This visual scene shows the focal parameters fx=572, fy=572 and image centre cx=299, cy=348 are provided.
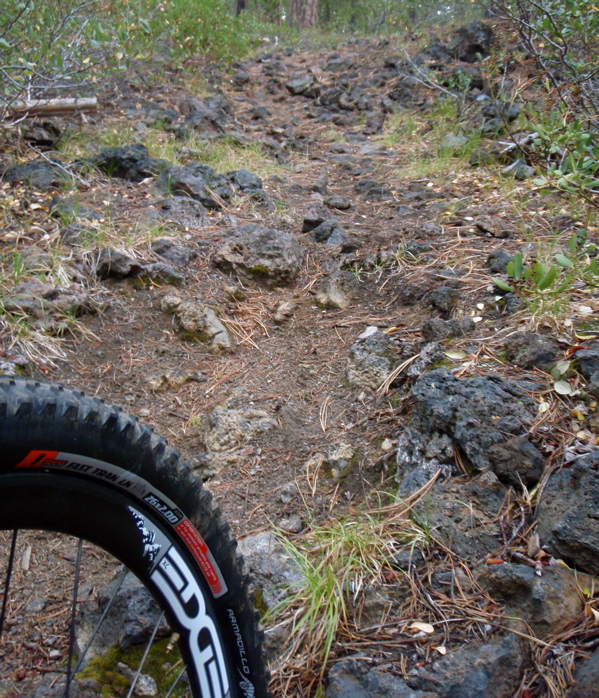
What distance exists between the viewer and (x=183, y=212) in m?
3.97

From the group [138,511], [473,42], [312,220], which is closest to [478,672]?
[138,511]

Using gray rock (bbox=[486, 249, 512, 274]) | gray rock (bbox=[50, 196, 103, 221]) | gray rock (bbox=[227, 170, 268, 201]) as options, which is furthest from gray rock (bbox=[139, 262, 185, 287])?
gray rock (bbox=[486, 249, 512, 274])

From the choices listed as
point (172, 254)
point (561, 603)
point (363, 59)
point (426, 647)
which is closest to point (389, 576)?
point (426, 647)

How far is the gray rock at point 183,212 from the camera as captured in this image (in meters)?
3.90

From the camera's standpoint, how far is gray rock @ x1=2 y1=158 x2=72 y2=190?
13.1 ft

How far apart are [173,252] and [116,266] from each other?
0.38m

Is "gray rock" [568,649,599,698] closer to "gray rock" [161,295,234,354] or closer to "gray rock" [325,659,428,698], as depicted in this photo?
"gray rock" [325,659,428,698]

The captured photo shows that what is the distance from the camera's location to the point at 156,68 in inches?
278

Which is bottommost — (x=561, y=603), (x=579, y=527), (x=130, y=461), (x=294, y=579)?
(x=294, y=579)

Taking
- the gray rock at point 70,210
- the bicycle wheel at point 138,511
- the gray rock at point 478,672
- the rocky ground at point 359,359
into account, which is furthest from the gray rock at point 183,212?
the gray rock at point 478,672

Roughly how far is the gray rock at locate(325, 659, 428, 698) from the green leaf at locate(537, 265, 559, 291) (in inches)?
63.9

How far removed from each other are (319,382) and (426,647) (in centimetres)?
141

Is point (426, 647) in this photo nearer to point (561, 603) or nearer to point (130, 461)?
point (561, 603)

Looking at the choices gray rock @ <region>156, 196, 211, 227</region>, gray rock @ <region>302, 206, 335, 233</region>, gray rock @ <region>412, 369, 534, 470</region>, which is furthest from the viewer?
gray rock @ <region>302, 206, 335, 233</region>
